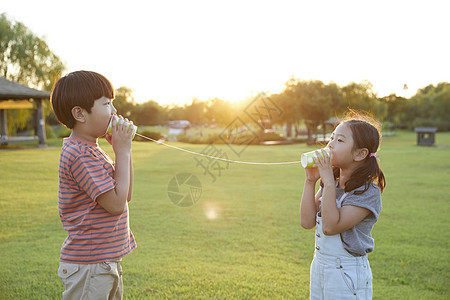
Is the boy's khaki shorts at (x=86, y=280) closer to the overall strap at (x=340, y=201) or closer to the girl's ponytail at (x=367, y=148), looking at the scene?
the overall strap at (x=340, y=201)

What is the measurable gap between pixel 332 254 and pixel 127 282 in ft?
7.29

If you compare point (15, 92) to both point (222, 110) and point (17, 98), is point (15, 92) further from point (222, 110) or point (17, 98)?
point (222, 110)

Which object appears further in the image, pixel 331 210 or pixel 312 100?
pixel 312 100

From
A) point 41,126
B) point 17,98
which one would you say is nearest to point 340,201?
point 41,126

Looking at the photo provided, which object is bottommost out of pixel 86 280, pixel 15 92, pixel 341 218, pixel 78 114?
pixel 86 280

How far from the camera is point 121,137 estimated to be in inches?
67.1

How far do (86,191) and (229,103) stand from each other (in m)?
29.6

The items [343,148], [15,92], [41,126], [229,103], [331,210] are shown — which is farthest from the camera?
[229,103]

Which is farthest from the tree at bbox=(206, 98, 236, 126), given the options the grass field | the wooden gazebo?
the grass field

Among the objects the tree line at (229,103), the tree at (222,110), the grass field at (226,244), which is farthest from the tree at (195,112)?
the grass field at (226,244)

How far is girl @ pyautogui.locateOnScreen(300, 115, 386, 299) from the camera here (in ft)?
5.85

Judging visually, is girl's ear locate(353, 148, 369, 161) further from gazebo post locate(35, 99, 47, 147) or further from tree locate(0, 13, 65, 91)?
tree locate(0, 13, 65, 91)

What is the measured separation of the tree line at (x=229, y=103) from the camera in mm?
23359

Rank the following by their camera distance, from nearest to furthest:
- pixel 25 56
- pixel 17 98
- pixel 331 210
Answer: pixel 331 210, pixel 17 98, pixel 25 56
